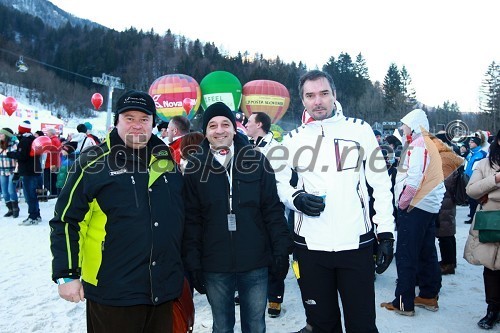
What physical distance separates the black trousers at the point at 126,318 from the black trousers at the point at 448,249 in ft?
13.9

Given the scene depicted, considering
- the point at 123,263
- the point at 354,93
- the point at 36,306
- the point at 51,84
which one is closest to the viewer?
the point at 123,263

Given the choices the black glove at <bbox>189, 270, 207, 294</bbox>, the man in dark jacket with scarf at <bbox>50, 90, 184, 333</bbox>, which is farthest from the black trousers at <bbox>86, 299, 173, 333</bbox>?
the black glove at <bbox>189, 270, 207, 294</bbox>

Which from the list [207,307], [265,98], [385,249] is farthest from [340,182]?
[265,98]

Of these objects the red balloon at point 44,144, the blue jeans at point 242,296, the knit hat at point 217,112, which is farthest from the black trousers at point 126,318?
the red balloon at point 44,144

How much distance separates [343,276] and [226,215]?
866 mm

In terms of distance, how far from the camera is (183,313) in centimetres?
241

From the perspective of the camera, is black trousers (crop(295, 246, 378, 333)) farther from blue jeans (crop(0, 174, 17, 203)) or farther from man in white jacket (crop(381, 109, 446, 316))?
blue jeans (crop(0, 174, 17, 203))

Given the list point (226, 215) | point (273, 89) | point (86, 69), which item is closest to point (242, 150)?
point (226, 215)

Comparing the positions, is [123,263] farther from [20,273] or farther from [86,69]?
[86,69]

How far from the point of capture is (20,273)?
16.7 ft

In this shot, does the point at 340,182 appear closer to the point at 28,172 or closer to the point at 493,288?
the point at 493,288

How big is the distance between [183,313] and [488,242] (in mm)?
2817

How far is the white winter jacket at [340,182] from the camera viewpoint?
2.38m

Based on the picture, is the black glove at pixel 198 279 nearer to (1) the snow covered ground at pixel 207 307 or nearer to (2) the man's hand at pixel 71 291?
(2) the man's hand at pixel 71 291
